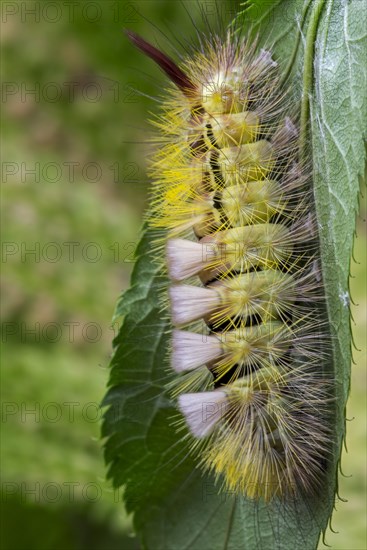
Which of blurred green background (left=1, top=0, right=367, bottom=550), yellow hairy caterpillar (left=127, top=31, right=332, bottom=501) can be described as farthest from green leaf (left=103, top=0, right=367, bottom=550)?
blurred green background (left=1, top=0, right=367, bottom=550)

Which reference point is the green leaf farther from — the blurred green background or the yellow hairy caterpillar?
the blurred green background

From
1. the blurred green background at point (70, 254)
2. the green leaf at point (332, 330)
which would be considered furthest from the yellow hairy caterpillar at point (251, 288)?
the blurred green background at point (70, 254)

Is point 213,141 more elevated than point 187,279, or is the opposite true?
point 213,141

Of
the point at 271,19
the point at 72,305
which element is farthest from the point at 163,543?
the point at 72,305

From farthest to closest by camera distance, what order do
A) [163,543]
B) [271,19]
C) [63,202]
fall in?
[63,202] < [163,543] < [271,19]

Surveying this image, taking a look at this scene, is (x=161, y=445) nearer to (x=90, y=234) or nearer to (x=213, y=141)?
(x=213, y=141)

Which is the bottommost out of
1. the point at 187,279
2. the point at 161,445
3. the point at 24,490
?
the point at 24,490

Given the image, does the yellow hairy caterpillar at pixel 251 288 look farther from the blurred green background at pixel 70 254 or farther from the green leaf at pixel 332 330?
the blurred green background at pixel 70 254
